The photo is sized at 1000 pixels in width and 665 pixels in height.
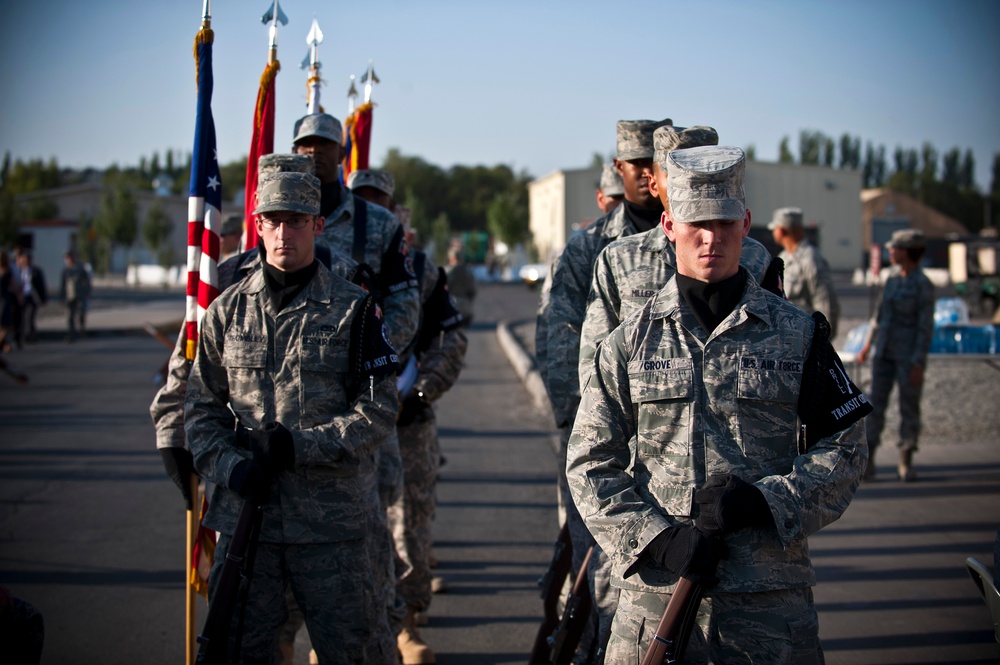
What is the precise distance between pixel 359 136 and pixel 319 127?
93.2 inches

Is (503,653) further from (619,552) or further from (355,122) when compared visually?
(355,122)

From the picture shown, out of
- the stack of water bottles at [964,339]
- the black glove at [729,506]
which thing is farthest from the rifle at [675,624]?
the stack of water bottles at [964,339]

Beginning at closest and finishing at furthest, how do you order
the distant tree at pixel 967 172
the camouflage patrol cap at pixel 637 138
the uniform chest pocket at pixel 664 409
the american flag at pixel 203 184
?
the uniform chest pocket at pixel 664 409
the camouflage patrol cap at pixel 637 138
the american flag at pixel 203 184
the distant tree at pixel 967 172

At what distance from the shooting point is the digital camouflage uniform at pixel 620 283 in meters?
3.57

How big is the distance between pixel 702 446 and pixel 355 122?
195 inches

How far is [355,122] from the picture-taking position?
7047 mm

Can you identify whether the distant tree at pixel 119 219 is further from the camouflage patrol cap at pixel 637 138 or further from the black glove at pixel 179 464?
the camouflage patrol cap at pixel 637 138

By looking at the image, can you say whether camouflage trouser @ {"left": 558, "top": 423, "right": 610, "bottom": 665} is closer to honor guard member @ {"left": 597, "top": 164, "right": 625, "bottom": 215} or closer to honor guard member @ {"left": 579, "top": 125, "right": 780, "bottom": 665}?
honor guard member @ {"left": 579, "top": 125, "right": 780, "bottom": 665}

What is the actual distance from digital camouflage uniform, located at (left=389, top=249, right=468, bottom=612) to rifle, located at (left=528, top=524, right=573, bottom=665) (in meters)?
1.16

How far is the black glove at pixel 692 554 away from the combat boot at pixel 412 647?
98.9 inches

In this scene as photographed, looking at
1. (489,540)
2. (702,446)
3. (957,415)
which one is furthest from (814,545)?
(957,415)

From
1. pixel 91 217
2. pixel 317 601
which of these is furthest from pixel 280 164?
pixel 91 217

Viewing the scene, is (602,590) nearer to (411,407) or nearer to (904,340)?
(411,407)

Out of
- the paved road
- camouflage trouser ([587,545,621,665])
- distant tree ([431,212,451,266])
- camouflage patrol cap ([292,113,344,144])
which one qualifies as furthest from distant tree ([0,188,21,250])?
camouflage trouser ([587,545,621,665])
